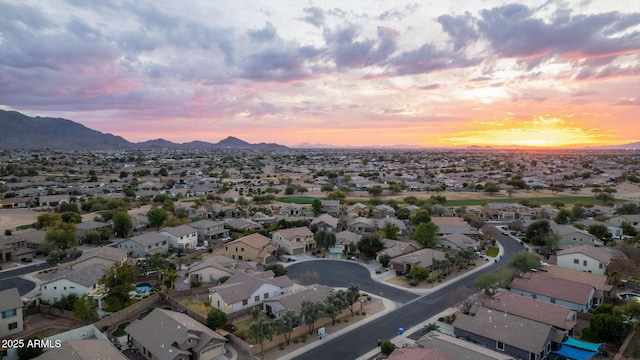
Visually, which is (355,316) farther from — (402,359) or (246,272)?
(246,272)

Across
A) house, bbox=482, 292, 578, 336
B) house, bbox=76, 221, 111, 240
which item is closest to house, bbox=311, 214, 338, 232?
house, bbox=482, 292, 578, 336

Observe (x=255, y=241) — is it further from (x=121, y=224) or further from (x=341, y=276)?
(x=121, y=224)

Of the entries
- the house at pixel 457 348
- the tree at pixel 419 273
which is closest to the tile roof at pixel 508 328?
the house at pixel 457 348

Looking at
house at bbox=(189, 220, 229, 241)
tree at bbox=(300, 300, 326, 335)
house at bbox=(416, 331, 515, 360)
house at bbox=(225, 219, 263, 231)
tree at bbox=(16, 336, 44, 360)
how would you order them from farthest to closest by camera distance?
house at bbox=(225, 219, 263, 231) → house at bbox=(189, 220, 229, 241) → tree at bbox=(300, 300, 326, 335) → house at bbox=(416, 331, 515, 360) → tree at bbox=(16, 336, 44, 360)

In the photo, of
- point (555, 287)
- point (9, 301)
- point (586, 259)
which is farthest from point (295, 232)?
point (586, 259)

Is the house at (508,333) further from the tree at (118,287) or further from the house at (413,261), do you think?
the tree at (118,287)

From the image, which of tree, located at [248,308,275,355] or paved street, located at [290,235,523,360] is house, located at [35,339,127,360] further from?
paved street, located at [290,235,523,360]
